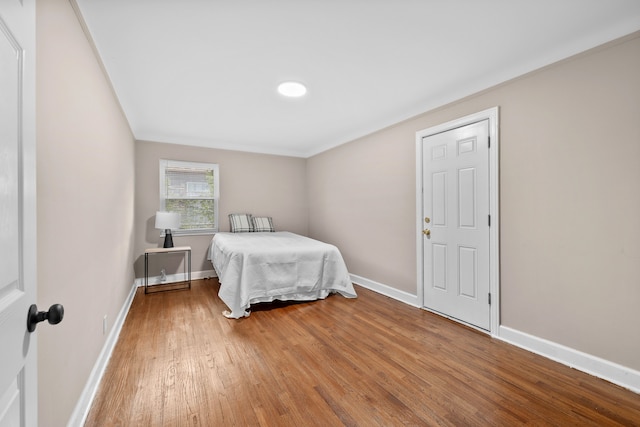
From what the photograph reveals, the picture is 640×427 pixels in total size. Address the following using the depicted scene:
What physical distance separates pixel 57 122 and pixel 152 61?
1.30 m

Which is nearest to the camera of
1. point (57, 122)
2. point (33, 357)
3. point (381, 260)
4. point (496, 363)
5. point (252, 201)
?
point (33, 357)

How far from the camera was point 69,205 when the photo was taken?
153 centimetres

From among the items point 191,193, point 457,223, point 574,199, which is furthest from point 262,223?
point 574,199

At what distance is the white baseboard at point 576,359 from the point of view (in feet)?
6.34

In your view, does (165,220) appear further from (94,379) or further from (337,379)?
(337,379)

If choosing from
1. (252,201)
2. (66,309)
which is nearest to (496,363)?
(66,309)

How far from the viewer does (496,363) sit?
2.24 meters

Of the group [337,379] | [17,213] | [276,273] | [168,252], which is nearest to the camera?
[17,213]

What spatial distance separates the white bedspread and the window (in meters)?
1.09

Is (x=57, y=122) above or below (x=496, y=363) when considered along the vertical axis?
above

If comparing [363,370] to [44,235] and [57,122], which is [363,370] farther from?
[57,122]

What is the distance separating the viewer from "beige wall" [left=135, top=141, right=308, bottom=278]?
455cm

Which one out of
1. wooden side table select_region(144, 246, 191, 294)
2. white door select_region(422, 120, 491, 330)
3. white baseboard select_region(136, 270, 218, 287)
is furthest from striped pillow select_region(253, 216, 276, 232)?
white door select_region(422, 120, 491, 330)

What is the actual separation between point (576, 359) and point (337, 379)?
181cm
